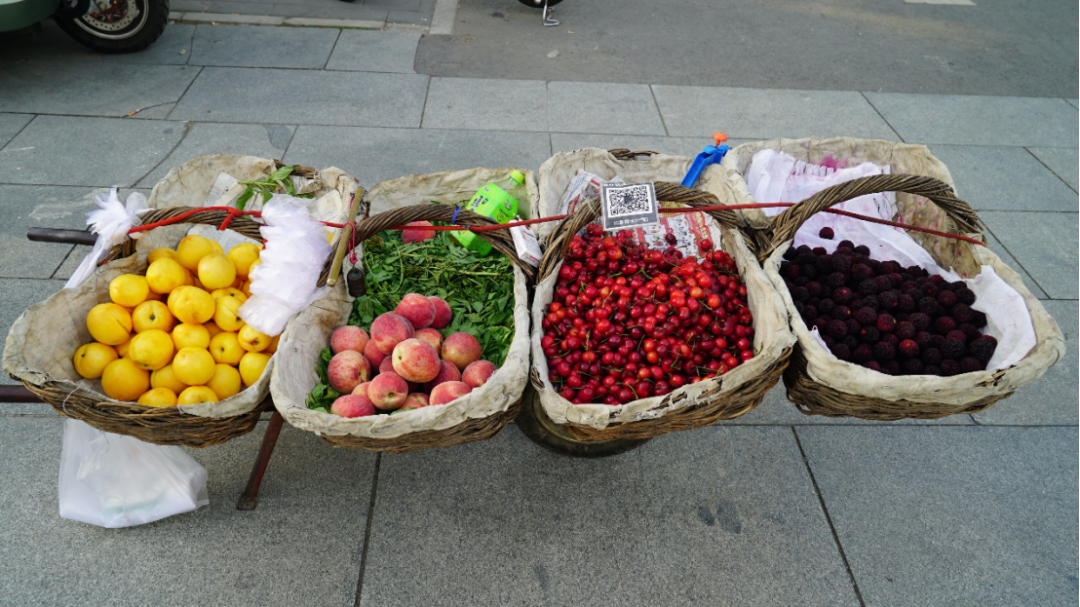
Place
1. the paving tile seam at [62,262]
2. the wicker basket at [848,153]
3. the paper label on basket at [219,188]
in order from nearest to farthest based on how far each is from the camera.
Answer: the paper label on basket at [219,188]
the wicker basket at [848,153]
the paving tile seam at [62,262]

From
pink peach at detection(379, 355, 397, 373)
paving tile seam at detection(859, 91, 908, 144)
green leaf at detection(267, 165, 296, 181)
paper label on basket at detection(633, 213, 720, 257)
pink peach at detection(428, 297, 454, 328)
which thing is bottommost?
paving tile seam at detection(859, 91, 908, 144)

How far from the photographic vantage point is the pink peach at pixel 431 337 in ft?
6.85

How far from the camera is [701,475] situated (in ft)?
8.27

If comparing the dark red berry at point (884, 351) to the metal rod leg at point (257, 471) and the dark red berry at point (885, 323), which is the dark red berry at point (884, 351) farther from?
the metal rod leg at point (257, 471)

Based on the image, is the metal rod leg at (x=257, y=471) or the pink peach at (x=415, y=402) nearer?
the pink peach at (x=415, y=402)

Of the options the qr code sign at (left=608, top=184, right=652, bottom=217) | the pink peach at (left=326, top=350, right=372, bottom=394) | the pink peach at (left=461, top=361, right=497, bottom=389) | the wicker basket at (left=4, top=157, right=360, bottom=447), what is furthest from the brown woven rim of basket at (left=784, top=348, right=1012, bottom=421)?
the wicker basket at (left=4, top=157, right=360, bottom=447)

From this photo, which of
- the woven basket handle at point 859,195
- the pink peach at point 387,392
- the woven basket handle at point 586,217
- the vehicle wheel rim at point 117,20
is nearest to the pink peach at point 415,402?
the pink peach at point 387,392

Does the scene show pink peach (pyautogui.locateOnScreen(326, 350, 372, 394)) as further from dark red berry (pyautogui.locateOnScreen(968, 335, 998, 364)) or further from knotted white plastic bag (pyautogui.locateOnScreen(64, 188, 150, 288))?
dark red berry (pyautogui.locateOnScreen(968, 335, 998, 364))

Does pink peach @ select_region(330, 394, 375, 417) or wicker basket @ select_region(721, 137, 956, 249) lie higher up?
wicker basket @ select_region(721, 137, 956, 249)

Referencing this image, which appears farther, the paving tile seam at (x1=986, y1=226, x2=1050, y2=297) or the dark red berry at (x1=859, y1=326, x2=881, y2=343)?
the paving tile seam at (x1=986, y1=226, x2=1050, y2=297)

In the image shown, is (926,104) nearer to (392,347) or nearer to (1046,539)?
(1046,539)

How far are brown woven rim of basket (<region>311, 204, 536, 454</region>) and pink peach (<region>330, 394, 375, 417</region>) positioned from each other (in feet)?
0.30

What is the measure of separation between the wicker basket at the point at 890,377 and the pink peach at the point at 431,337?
123cm

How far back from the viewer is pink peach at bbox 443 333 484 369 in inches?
80.7
